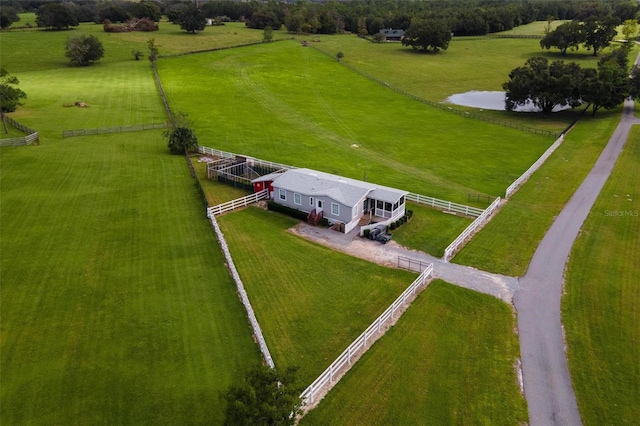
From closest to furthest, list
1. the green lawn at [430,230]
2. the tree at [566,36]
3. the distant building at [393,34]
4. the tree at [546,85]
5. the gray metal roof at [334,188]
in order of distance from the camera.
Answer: the green lawn at [430,230]
the gray metal roof at [334,188]
the tree at [546,85]
the tree at [566,36]
the distant building at [393,34]

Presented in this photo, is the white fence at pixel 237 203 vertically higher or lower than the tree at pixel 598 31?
lower

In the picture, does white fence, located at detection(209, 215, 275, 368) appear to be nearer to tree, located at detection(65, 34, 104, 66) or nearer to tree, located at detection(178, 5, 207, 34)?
tree, located at detection(65, 34, 104, 66)

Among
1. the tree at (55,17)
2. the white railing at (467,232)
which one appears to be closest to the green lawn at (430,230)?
the white railing at (467,232)

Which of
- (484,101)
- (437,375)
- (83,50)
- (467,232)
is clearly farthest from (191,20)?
(437,375)

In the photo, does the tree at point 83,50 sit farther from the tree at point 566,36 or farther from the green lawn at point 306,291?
the tree at point 566,36

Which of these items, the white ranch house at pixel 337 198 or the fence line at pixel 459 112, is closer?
the white ranch house at pixel 337 198

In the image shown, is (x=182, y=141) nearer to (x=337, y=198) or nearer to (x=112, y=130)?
(x=112, y=130)
